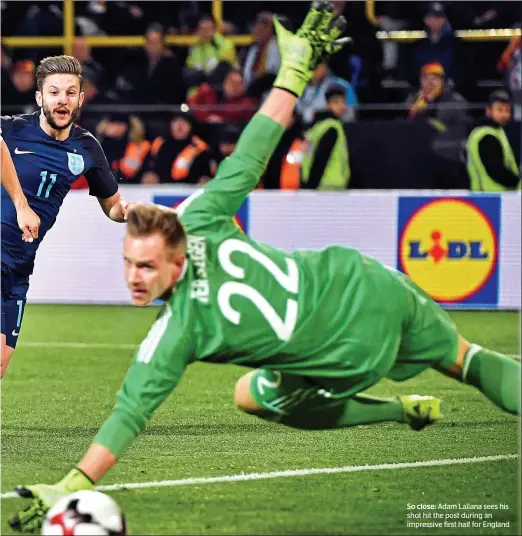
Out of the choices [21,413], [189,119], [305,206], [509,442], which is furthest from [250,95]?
[509,442]

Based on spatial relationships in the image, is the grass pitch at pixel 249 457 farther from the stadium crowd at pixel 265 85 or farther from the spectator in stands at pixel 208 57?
the spectator in stands at pixel 208 57

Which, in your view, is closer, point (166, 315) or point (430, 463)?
point (166, 315)

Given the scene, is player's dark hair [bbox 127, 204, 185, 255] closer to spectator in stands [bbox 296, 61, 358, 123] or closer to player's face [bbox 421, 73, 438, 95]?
spectator in stands [bbox 296, 61, 358, 123]

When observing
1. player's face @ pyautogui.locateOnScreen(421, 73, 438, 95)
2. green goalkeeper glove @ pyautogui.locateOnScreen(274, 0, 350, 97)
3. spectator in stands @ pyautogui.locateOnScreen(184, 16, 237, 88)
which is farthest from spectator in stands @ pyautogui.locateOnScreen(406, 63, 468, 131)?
green goalkeeper glove @ pyautogui.locateOnScreen(274, 0, 350, 97)

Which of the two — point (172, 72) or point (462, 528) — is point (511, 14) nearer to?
point (172, 72)

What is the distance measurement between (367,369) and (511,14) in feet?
41.8

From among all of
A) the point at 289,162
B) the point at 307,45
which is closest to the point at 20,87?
the point at 289,162

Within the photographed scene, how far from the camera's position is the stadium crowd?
1505 centimetres

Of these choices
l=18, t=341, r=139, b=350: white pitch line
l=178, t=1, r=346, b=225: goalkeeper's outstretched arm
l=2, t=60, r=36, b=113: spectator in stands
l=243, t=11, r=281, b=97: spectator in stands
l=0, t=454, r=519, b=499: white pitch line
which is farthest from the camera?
l=2, t=60, r=36, b=113: spectator in stands

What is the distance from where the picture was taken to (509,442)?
7.62 meters

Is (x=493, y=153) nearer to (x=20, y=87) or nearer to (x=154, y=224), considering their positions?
(x=20, y=87)

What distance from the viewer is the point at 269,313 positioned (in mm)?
5355

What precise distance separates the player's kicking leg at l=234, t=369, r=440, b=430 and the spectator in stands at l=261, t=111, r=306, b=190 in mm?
8957

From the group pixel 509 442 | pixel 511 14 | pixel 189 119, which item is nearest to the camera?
pixel 509 442
